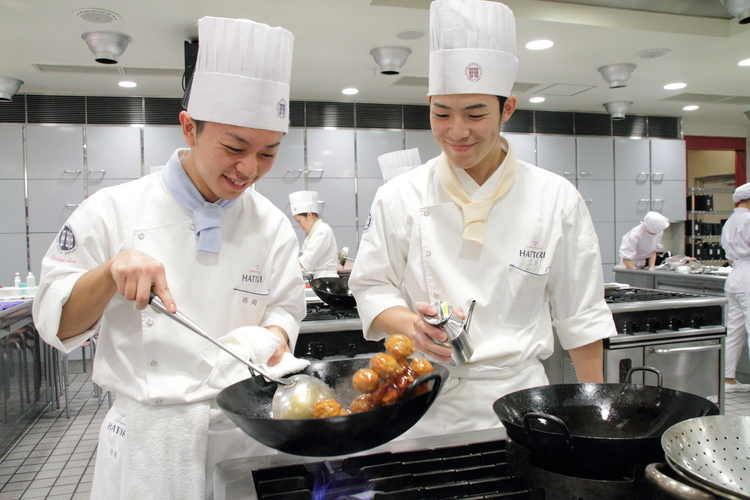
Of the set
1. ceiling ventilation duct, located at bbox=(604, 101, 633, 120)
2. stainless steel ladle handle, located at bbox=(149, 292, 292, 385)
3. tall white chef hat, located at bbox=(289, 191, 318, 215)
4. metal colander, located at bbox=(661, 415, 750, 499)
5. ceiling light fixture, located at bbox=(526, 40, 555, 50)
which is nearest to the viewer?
metal colander, located at bbox=(661, 415, 750, 499)

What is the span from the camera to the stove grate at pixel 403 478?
95 centimetres

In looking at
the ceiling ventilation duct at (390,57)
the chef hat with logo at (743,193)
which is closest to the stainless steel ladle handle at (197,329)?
the ceiling ventilation duct at (390,57)

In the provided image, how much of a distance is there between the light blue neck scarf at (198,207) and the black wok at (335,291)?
1546 mm

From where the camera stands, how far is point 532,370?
1.59m

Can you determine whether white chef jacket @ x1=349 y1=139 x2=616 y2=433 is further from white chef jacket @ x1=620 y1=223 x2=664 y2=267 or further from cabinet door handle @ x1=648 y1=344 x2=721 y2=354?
white chef jacket @ x1=620 y1=223 x2=664 y2=267

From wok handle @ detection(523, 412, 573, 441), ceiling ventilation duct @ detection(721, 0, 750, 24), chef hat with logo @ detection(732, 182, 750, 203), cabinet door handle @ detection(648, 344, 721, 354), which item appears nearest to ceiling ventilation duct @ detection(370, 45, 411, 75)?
ceiling ventilation duct @ detection(721, 0, 750, 24)

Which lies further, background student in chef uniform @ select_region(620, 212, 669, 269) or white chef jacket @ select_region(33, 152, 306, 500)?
background student in chef uniform @ select_region(620, 212, 669, 269)

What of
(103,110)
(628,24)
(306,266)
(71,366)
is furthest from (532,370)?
(103,110)

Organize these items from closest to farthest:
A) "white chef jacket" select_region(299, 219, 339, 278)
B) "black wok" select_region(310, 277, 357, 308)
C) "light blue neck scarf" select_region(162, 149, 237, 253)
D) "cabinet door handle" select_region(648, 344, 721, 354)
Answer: "light blue neck scarf" select_region(162, 149, 237, 253)
"black wok" select_region(310, 277, 357, 308)
"cabinet door handle" select_region(648, 344, 721, 354)
"white chef jacket" select_region(299, 219, 339, 278)

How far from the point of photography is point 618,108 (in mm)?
7449

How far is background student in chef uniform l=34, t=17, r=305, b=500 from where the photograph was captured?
1.27m

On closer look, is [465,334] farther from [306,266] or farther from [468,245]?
[306,266]

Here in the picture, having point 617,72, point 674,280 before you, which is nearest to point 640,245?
point 674,280

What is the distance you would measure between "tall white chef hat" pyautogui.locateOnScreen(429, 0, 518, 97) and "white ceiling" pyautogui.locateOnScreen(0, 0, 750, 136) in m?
2.60
